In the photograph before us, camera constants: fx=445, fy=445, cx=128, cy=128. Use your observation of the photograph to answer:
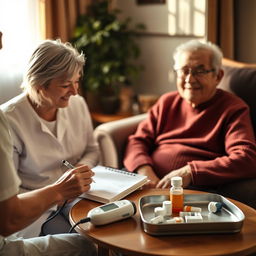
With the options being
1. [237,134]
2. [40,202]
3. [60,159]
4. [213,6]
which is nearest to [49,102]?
[60,159]

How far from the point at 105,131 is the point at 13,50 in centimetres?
93

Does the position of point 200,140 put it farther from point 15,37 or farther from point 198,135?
point 15,37

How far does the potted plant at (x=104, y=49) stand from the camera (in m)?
3.12

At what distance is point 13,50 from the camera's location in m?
2.85

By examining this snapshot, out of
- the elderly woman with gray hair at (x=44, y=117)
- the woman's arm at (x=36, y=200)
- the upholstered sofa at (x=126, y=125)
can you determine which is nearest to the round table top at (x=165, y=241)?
the woman's arm at (x=36, y=200)

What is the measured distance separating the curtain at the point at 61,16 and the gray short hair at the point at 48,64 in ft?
3.56

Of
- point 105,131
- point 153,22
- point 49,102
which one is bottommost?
point 105,131

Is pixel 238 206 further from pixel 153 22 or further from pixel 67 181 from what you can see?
pixel 153 22

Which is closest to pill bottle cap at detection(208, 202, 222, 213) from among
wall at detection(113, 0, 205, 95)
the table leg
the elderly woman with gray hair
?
the table leg

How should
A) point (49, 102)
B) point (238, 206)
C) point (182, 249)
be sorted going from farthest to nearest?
point (49, 102) < point (238, 206) < point (182, 249)

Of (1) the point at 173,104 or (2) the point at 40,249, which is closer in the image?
(2) the point at 40,249

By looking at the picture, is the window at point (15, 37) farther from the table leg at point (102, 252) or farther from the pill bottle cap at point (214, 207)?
the pill bottle cap at point (214, 207)

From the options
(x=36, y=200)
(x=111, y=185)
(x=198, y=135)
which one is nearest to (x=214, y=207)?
(x=111, y=185)

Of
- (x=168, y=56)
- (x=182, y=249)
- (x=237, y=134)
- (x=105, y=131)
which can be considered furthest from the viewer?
(x=168, y=56)
